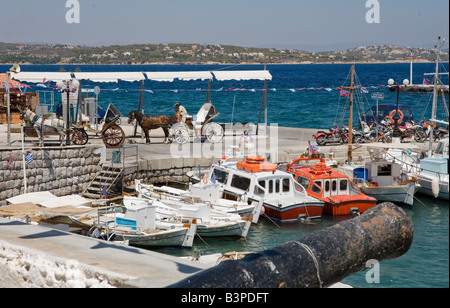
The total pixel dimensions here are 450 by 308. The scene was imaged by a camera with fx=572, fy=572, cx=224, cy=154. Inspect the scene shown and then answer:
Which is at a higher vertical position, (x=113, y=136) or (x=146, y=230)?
(x=113, y=136)

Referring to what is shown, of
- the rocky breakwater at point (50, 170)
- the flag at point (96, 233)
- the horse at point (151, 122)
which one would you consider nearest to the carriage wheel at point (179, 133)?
the horse at point (151, 122)

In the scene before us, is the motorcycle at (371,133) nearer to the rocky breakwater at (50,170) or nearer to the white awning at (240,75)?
the white awning at (240,75)

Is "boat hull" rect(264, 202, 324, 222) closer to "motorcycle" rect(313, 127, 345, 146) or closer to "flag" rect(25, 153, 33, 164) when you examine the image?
"flag" rect(25, 153, 33, 164)

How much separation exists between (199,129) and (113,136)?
4.79 m

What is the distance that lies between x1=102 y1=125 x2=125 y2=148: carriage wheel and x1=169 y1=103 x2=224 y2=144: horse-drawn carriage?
2.57 m

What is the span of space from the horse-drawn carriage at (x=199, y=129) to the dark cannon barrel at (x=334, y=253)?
67.8ft

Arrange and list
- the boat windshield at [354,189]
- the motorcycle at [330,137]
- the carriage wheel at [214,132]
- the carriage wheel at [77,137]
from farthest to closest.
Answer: the motorcycle at [330,137] < the carriage wheel at [214,132] < the carriage wheel at [77,137] < the boat windshield at [354,189]

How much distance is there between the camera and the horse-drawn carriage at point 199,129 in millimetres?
25344

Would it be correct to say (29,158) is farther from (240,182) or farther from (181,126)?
(181,126)

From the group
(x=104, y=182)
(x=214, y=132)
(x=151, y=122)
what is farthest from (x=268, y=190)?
(x=151, y=122)

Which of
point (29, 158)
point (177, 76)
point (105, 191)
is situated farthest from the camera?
point (177, 76)

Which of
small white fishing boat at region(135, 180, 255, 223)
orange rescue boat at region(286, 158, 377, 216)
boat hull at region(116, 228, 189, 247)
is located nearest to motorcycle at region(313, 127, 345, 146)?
orange rescue boat at region(286, 158, 377, 216)

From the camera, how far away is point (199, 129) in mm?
27000

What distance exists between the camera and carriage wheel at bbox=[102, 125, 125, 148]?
23.5m
